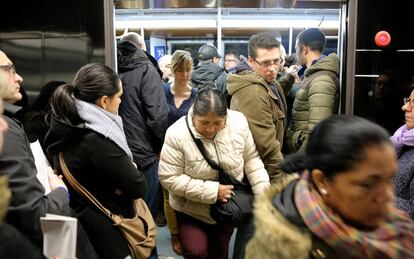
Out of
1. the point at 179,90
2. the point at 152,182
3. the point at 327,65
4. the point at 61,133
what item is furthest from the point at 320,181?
the point at 179,90

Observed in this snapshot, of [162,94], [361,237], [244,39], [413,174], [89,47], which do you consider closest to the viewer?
[361,237]

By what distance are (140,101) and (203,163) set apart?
0.96 meters

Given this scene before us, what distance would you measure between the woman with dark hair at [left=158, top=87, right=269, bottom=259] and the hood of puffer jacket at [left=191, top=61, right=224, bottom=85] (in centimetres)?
173

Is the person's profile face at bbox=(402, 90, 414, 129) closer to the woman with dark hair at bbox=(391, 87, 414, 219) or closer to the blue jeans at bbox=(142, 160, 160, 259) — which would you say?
the woman with dark hair at bbox=(391, 87, 414, 219)

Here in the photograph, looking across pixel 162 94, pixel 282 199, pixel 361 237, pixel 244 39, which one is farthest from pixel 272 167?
pixel 244 39

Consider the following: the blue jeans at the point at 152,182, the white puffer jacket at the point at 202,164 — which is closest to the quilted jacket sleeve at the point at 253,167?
the white puffer jacket at the point at 202,164

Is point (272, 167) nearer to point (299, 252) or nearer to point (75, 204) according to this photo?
point (75, 204)

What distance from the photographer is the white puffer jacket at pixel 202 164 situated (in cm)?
230

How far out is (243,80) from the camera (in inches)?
100

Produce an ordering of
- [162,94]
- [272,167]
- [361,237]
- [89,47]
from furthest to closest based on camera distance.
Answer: [162,94] → [89,47] → [272,167] → [361,237]

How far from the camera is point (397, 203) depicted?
6.66 ft

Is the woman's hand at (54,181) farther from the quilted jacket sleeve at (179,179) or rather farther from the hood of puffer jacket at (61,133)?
Answer: the quilted jacket sleeve at (179,179)

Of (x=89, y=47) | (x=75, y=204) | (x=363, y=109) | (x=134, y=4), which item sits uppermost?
(x=134, y=4)

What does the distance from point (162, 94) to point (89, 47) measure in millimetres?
606
